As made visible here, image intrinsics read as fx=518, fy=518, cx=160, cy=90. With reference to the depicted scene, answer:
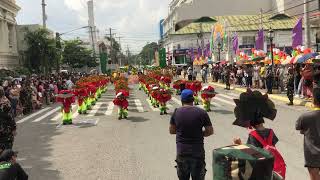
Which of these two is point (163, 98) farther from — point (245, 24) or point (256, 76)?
point (245, 24)

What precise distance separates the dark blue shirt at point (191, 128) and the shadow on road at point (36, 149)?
418cm

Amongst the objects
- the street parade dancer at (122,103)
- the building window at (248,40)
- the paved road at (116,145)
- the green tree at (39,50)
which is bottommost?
the paved road at (116,145)

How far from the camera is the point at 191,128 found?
6648 millimetres

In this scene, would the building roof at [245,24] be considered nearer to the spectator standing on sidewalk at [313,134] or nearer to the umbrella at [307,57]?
the umbrella at [307,57]

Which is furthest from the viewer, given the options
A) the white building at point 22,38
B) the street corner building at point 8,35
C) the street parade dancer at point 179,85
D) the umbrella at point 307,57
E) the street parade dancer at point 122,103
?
the white building at point 22,38

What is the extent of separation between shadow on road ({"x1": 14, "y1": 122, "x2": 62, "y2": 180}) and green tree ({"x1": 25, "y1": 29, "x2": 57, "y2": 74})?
3430 centimetres

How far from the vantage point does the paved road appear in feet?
33.7

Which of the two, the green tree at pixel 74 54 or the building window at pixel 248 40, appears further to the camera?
the green tree at pixel 74 54

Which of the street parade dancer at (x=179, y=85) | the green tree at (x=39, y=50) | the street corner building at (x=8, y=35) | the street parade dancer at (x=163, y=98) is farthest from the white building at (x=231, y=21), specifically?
the street parade dancer at (x=163, y=98)

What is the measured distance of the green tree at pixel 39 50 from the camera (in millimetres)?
54172

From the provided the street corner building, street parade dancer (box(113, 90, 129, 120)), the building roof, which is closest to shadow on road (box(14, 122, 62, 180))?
street parade dancer (box(113, 90, 129, 120))

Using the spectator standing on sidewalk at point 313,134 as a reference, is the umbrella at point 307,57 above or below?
above

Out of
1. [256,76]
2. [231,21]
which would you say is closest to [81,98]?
[256,76]

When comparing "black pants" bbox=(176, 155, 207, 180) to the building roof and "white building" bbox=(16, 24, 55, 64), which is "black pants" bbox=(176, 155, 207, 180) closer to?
"white building" bbox=(16, 24, 55, 64)
